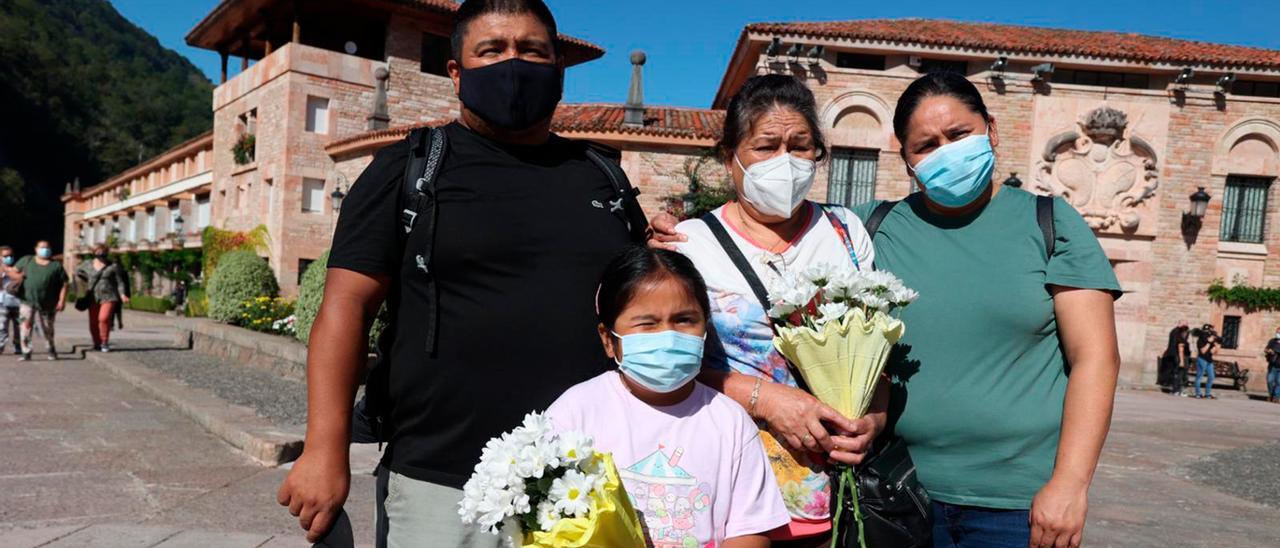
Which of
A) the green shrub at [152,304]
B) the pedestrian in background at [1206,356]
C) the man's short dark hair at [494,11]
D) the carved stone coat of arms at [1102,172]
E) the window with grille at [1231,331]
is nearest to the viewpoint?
the man's short dark hair at [494,11]

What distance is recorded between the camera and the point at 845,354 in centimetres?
194

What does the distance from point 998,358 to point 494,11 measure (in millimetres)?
1684

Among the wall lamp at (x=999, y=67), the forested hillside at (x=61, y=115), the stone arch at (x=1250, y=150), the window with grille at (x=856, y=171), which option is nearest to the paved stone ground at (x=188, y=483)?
the window with grille at (x=856, y=171)

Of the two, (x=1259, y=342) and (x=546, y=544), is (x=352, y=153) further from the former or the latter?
(x=1259, y=342)

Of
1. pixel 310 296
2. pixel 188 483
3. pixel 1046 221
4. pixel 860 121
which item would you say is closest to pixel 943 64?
pixel 860 121

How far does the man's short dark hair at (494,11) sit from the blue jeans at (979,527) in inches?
68.0

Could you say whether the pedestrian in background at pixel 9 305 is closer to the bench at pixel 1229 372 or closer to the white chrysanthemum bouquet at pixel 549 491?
the white chrysanthemum bouquet at pixel 549 491

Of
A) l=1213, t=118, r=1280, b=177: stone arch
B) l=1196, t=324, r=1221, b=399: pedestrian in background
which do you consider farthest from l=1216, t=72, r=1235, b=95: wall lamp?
l=1196, t=324, r=1221, b=399: pedestrian in background

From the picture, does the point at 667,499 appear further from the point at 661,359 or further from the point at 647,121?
the point at 647,121

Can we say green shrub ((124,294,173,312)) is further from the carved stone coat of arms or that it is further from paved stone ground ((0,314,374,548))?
the carved stone coat of arms

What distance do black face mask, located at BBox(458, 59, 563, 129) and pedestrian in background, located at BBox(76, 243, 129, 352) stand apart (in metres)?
14.0

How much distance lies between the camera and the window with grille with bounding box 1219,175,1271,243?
20391 millimetres

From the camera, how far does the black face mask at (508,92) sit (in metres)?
2.07

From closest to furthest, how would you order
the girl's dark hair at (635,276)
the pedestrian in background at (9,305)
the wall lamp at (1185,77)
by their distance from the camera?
the girl's dark hair at (635,276), the pedestrian in background at (9,305), the wall lamp at (1185,77)
